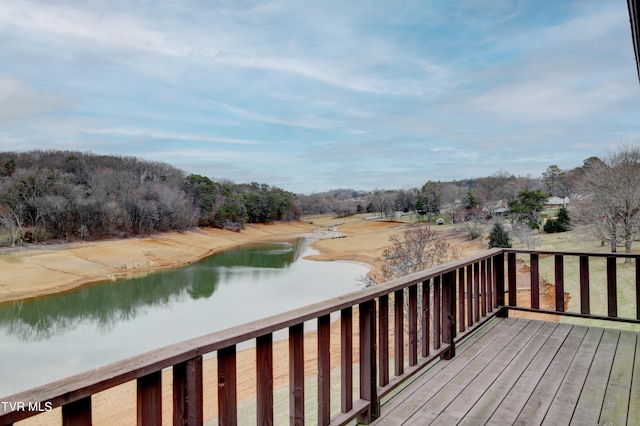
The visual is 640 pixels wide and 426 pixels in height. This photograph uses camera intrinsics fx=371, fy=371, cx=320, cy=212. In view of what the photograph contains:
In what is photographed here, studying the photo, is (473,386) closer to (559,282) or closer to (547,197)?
(559,282)

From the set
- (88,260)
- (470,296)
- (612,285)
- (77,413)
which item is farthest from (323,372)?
(88,260)

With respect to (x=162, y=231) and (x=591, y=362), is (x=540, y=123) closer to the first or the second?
(x=591, y=362)

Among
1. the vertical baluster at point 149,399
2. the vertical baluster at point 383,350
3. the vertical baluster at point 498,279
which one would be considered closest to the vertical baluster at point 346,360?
the vertical baluster at point 383,350

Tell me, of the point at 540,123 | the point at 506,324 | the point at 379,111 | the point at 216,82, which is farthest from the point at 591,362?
the point at 379,111

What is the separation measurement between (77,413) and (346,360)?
132 centimetres

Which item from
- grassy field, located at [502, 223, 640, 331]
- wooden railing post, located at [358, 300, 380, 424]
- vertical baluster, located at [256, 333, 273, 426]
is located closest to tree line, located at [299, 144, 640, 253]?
grassy field, located at [502, 223, 640, 331]

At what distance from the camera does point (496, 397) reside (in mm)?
2367

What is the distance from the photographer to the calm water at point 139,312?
31.7 feet

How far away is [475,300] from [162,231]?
37787 mm

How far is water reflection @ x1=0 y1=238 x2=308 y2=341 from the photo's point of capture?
12.7 m

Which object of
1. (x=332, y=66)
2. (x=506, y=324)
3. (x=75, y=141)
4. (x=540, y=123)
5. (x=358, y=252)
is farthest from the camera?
(x=75, y=141)

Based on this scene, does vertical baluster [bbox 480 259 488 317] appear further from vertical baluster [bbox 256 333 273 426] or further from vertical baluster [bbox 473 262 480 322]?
vertical baluster [bbox 256 333 273 426]

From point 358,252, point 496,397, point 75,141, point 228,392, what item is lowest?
point 358,252

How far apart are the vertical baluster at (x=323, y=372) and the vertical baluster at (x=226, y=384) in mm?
524
